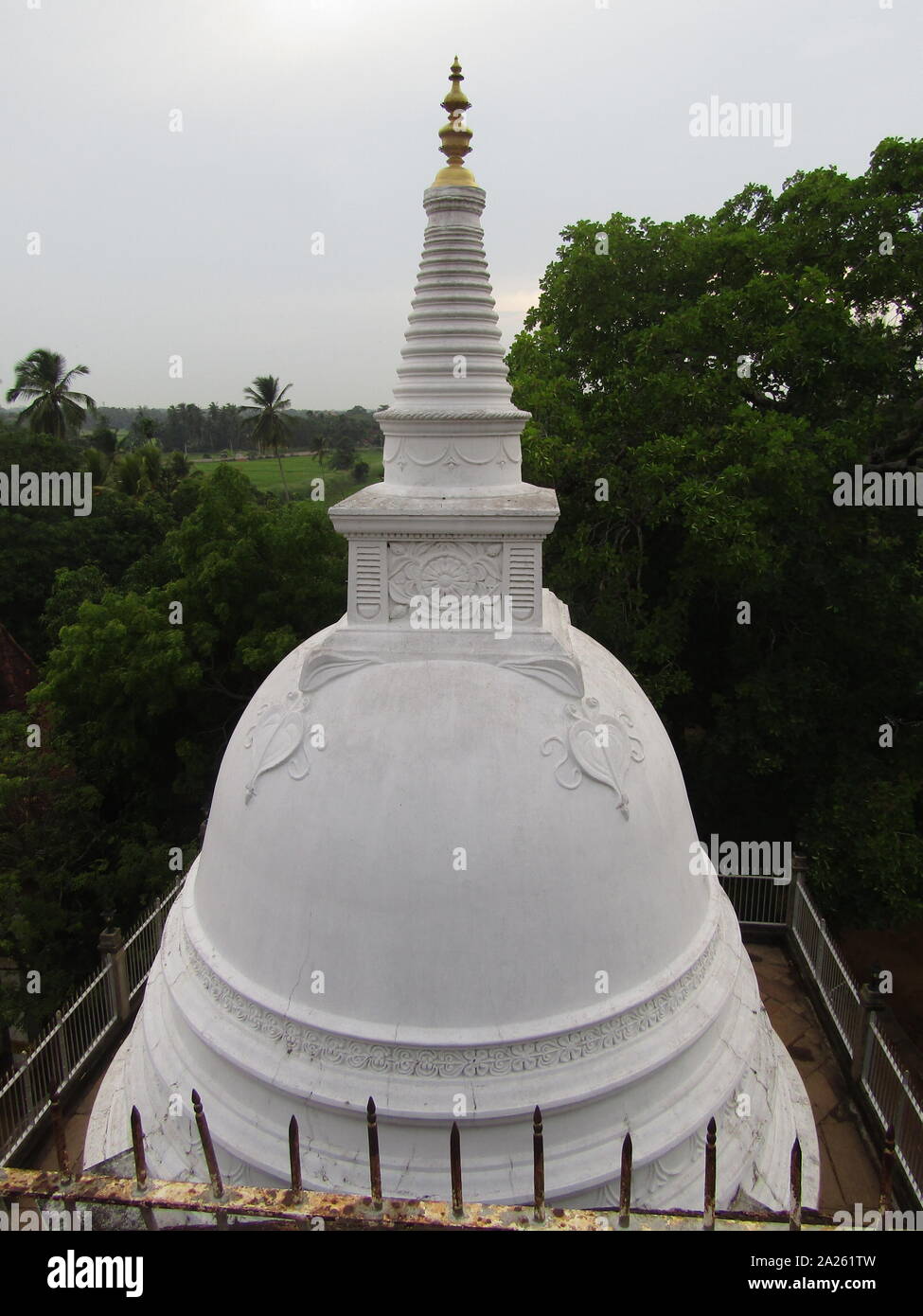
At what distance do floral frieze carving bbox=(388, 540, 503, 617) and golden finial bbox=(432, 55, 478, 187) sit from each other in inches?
141

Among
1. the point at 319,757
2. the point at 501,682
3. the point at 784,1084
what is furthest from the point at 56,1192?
the point at 784,1084

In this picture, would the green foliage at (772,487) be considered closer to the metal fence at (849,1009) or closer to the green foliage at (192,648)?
the metal fence at (849,1009)

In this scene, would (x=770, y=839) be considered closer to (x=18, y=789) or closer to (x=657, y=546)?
(x=657, y=546)

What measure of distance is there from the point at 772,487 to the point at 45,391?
33.1 meters

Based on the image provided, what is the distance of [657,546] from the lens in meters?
17.1

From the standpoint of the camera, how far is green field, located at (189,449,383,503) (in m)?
54.5

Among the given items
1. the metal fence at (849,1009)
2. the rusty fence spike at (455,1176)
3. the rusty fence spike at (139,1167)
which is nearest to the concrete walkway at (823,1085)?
the metal fence at (849,1009)

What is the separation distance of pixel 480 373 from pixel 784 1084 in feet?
25.8

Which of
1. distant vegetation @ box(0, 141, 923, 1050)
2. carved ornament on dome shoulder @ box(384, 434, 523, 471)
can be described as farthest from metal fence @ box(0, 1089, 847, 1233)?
distant vegetation @ box(0, 141, 923, 1050)

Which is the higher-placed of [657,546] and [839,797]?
[657,546]

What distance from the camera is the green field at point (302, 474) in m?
54.5

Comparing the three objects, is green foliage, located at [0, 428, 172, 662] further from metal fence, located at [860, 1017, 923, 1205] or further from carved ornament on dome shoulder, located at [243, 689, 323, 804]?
metal fence, located at [860, 1017, 923, 1205]

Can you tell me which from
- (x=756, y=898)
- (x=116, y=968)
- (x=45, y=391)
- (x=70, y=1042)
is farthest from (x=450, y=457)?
(x=45, y=391)

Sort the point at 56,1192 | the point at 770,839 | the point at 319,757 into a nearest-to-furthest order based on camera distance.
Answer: the point at 56,1192, the point at 319,757, the point at 770,839
